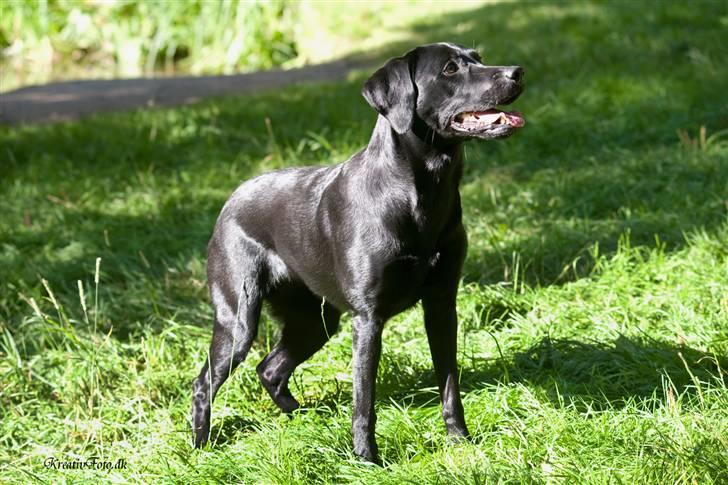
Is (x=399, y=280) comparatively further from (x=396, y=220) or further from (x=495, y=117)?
(x=495, y=117)

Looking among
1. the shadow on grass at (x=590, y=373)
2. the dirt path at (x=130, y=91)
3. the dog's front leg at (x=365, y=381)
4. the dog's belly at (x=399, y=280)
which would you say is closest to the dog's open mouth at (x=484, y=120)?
the dog's belly at (x=399, y=280)

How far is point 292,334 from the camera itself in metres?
4.24

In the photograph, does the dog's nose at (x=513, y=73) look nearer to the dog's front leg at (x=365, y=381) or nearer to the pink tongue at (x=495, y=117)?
the pink tongue at (x=495, y=117)

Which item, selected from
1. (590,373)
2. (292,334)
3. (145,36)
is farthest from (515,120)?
(145,36)

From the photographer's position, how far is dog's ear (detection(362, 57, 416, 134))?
348 centimetres

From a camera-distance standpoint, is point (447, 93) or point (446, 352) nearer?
point (447, 93)

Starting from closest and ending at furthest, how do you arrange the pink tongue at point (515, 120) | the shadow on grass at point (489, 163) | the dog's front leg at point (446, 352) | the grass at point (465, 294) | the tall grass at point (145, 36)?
the pink tongue at point (515, 120), the grass at point (465, 294), the dog's front leg at point (446, 352), the shadow on grass at point (489, 163), the tall grass at point (145, 36)

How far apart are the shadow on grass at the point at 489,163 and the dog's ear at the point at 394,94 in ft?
6.32

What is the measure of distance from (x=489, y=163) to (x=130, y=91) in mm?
4493

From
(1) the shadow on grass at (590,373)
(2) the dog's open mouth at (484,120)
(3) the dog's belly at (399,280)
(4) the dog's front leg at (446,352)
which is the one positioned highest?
(2) the dog's open mouth at (484,120)

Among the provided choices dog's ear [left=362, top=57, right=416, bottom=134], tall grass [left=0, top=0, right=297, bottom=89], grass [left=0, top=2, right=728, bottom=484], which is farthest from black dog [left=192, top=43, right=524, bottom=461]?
tall grass [left=0, top=0, right=297, bottom=89]

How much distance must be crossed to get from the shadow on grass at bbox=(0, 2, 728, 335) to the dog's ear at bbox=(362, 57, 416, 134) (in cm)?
193

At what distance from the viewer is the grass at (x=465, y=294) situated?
3539 millimetres

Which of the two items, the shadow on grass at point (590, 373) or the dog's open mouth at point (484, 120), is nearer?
the dog's open mouth at point (484, 120)
